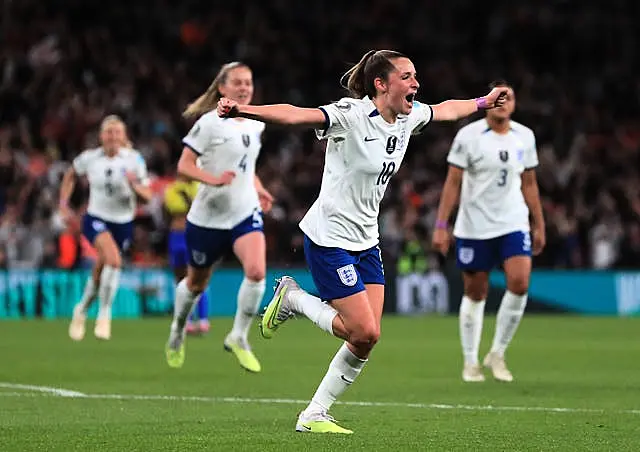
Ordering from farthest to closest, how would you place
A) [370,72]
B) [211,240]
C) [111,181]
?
[111,181] → [211,240] → [370,72]

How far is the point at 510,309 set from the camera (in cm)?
1290

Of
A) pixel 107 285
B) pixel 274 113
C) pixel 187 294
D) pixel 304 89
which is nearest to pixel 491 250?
pixel 187 294

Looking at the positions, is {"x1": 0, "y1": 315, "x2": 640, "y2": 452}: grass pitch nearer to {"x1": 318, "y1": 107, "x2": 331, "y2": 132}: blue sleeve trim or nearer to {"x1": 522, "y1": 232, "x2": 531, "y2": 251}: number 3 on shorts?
{"x1": 522, "y1": 232, "x2": 531, "y2": 251}: number 3 on shorts

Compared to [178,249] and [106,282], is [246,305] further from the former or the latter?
[178,249]

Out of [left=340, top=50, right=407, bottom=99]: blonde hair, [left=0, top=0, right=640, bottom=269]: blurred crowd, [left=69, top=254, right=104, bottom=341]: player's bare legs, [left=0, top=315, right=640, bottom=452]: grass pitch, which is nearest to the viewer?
[left=0, top=315, right=640, bottom=452]: grass pitch

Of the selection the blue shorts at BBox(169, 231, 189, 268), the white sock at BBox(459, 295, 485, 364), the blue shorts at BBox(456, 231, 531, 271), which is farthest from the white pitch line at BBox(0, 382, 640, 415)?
the blue shorts at BBox(169, 231, 189, 268)

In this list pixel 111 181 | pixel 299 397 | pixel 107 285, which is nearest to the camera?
pixel 299 397

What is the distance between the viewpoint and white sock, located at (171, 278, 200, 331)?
526 inches

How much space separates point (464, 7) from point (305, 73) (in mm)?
4676

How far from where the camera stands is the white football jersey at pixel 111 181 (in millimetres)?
18391

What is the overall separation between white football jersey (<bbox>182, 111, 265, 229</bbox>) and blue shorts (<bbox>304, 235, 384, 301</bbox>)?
4.39 m

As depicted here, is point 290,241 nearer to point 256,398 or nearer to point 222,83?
point 222,83

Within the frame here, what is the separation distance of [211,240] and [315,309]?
4318 mm

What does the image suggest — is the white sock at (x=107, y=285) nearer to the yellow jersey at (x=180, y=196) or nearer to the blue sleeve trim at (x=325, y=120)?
the yellow jersey at (x=180, y=196)
